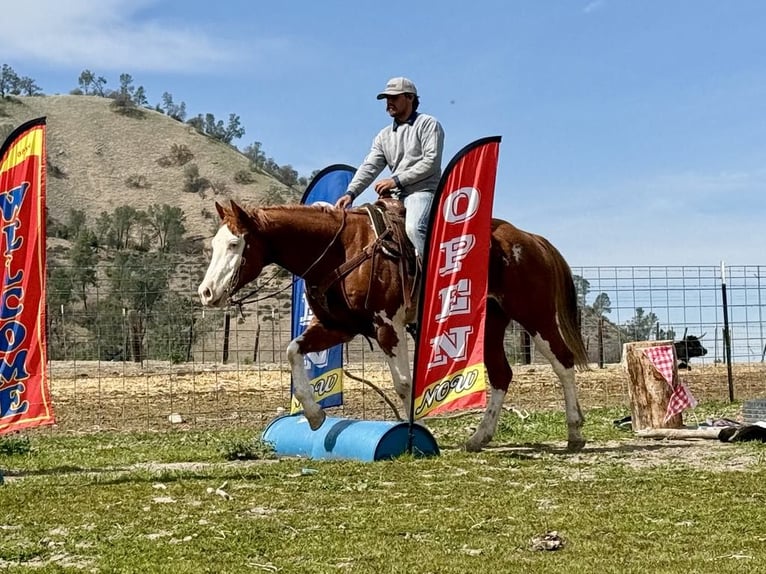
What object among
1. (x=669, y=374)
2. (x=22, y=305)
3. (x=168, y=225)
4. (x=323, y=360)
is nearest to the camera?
(x=22, y=305)

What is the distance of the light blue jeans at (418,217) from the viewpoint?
9.19 metres

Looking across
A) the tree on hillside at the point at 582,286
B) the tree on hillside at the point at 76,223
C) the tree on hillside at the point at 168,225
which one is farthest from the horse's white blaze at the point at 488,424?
the tree on hillside at the point at 168,225

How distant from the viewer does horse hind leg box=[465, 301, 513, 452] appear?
985 cm

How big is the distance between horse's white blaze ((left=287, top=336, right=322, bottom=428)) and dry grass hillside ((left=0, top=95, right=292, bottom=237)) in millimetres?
80245

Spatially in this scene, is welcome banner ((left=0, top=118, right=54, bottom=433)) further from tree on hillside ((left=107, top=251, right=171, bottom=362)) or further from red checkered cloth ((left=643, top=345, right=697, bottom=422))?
tree on hillside ((left=107, top=251, right=171, bottom=362))

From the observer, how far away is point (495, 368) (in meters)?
10.2

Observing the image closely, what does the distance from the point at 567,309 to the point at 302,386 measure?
2898 mm

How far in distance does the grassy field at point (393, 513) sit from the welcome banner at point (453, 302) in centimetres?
57

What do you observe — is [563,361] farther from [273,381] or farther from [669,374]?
[273,381]

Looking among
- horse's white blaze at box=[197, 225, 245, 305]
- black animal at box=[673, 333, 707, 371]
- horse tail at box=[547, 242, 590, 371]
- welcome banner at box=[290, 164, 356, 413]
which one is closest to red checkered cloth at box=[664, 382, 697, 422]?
horse tail at box=[547, 242, 590, 371]

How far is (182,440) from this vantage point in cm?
1173

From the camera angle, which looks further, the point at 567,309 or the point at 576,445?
the point at 567,309

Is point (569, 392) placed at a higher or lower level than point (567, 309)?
lower

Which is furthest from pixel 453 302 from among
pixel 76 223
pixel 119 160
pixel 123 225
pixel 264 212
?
pixel 119 160
